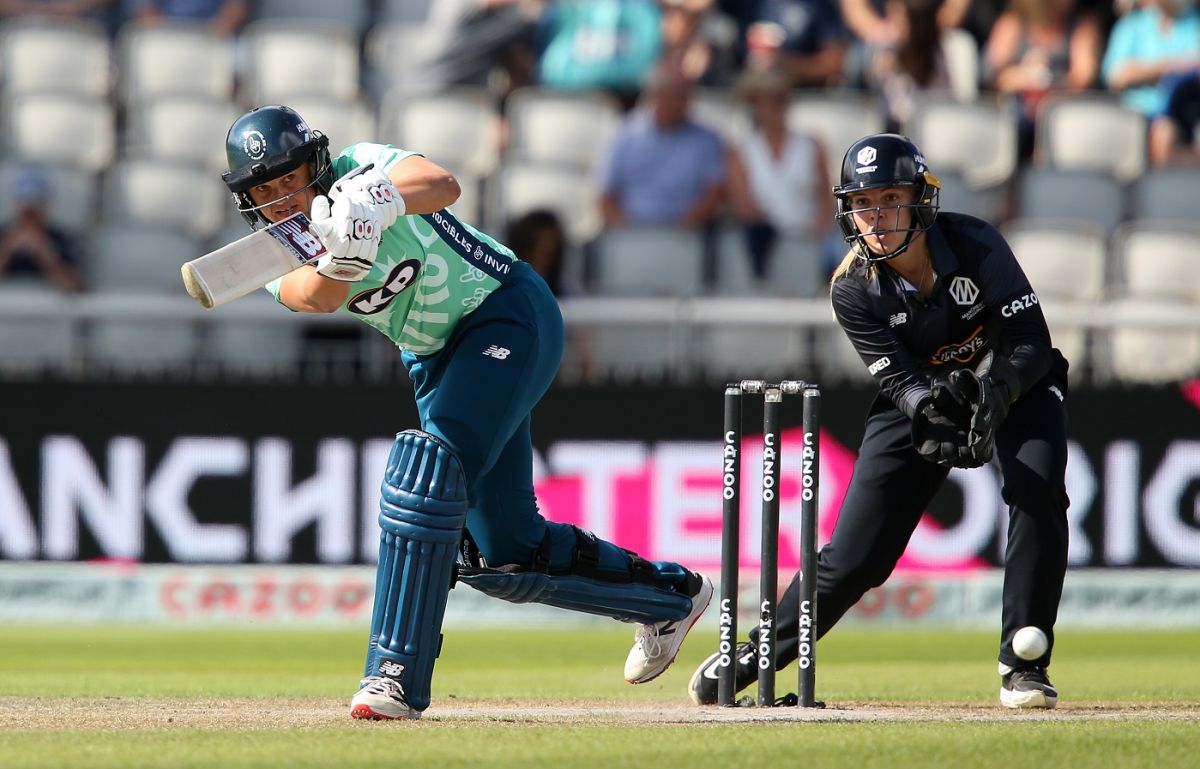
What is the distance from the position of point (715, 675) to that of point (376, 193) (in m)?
1.88

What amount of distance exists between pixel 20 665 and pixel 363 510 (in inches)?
95.6

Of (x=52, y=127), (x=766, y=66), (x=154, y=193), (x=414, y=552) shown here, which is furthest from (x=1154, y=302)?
(x=52, y=127)

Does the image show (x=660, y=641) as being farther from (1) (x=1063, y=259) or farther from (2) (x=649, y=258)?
(1) (x=1063, y=259)

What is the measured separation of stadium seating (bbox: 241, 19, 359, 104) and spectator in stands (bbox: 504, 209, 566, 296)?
274cm

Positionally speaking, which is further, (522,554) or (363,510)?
(363,510)

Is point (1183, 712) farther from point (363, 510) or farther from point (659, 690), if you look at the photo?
point (363, 510)

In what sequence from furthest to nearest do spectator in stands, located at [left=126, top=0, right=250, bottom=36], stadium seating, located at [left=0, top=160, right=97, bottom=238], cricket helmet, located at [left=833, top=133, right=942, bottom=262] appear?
spectator in stands, located at [left=126, top=0, right=250, bottom=36], stadium seating, located at [left=0, top=160, right=97, bottom=238], cricket helmet, located at [left=833, top=133, right=942, bottom=262]

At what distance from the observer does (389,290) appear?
504 cm

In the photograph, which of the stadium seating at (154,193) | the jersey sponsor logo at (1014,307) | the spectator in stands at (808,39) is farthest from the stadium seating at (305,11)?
the jersey sponsor logo at (1014,307)

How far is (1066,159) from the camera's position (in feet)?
38.6

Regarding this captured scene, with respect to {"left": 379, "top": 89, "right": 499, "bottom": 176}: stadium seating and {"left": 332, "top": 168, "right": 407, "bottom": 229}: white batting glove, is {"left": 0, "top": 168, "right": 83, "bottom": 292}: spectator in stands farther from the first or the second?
{"left": 332, "top": 168, "right": 407, "bottom": 229}: white batting glove

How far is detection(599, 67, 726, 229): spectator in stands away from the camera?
11.0 metres

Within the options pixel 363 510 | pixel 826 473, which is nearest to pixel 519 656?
pixel 363 510

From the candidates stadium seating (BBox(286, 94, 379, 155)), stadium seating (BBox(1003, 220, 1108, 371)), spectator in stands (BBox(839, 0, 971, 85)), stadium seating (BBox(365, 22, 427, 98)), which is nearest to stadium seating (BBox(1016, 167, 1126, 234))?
stadium seating (BBox(1003, 220, 1108, 371))
